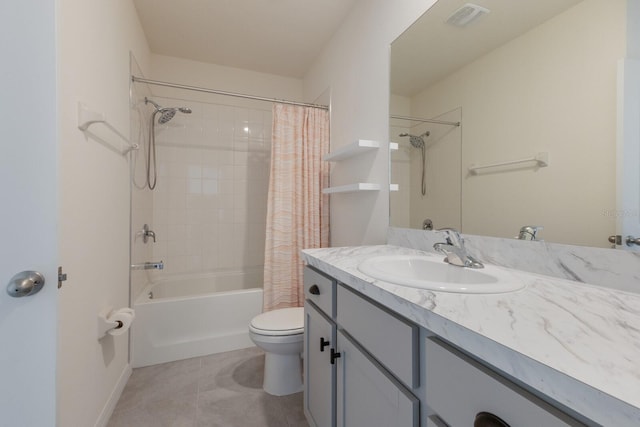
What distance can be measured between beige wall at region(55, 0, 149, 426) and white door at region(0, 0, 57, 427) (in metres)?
0.06

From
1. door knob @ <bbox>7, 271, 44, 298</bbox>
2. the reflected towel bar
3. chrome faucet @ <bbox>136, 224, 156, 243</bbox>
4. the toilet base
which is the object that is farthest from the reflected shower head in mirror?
chrome faucet @ <bbox>136, 224, 156, 243</bbox>

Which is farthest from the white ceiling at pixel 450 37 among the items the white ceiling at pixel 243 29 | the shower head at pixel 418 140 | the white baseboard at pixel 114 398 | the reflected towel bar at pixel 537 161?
the white baseboard at pixel 114 398

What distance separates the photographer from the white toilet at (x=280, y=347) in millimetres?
1561

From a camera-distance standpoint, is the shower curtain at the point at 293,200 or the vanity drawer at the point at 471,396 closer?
the vanity drawer at the point at 471,396

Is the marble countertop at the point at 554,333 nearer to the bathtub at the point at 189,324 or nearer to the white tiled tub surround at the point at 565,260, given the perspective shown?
the white tiled tub surround at the point at 565,260

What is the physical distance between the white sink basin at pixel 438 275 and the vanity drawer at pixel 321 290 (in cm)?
18

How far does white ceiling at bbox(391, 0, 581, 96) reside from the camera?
0.95m

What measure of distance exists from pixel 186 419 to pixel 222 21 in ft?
8.77

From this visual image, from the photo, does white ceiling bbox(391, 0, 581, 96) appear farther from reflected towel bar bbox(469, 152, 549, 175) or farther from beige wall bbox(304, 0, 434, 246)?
reflected towel bar bbox(469, 152, 549, 175)

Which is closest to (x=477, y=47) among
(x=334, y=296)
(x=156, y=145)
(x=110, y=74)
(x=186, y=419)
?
(x=334, y=296)

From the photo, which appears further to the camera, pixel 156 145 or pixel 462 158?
pixel 156 145

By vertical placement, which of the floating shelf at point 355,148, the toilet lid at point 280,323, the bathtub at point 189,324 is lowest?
the bathtub at point 189,324

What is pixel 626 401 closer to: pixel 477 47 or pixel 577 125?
pixel 577 125

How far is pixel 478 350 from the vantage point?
1.51ft
